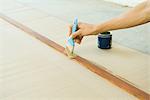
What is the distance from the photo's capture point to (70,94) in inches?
69.6

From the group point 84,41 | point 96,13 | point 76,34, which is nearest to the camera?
point 76,34

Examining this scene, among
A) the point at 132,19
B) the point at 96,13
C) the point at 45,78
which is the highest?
the point at 132,19

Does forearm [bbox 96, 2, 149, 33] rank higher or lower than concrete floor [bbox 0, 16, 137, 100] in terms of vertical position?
higher

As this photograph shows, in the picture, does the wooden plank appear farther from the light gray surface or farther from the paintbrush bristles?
the light gray surface

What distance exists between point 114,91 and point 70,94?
305 millimetres

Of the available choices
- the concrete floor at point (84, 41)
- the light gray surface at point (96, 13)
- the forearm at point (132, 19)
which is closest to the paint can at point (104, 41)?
the concrete floor at point (84, 41)

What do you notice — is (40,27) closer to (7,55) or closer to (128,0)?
(7,55)

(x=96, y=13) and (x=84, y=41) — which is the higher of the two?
(x=96, y=13)

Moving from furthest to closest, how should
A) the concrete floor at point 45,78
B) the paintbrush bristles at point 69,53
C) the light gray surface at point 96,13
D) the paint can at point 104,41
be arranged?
the light gray surface at point 96,13, the paint can at point 104,41, the paintbrush bristles at point 69,53, the concrete floor at point 45,78

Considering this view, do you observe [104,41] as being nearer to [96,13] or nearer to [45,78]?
[45,78]

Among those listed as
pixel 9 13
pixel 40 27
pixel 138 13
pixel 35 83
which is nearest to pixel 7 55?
pixel 35 83

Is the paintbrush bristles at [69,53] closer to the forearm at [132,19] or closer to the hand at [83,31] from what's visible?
the hand at [83,31]

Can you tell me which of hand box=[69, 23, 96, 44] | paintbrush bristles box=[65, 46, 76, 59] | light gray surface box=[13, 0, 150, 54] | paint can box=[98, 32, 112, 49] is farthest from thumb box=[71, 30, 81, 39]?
light gray surface box=[13, 0, 150, 54]

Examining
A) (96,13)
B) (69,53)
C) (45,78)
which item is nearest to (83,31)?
(69,53)
